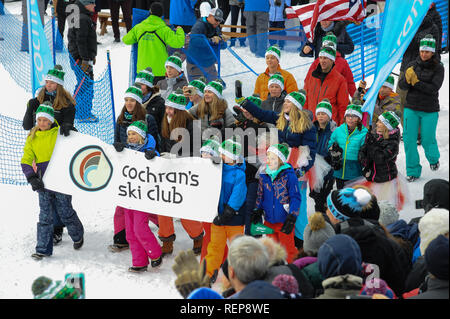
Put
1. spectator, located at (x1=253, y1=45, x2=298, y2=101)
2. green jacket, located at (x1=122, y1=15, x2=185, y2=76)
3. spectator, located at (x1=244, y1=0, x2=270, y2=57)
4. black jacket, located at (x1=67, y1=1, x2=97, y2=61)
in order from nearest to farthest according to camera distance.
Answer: spectator, located at (x1=253, y1=45, x2=298, y2=101) → green jacket, located at (x1=122, y1=15, x2=185, y2=76) → black jacket, located at (x1=67, y1=1, x2=97, y2=61) → spectator, located at (x1=244, y1=0, x2=270, y2=57)

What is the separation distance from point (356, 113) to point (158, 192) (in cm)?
250

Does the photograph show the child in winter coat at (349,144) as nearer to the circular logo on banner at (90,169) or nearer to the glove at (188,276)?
the circular logo on banner at (90,169)

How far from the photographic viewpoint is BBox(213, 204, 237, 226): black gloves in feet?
22.5

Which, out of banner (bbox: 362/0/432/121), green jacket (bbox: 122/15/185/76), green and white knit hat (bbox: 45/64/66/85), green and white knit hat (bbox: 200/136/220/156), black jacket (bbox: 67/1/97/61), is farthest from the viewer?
black jacket (bbox: 67/1/97/61)

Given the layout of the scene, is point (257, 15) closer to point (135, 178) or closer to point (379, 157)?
point (379, 157)

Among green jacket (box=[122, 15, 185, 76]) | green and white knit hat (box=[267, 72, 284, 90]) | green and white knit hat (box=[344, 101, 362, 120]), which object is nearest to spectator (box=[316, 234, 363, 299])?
green and white knit hat (box=[344, 101, 362, 120])

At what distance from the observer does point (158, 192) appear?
7.23 m

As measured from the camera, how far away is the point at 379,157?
25.6ft

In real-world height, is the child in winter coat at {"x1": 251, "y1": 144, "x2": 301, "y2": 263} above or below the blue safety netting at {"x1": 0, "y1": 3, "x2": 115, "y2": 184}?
above

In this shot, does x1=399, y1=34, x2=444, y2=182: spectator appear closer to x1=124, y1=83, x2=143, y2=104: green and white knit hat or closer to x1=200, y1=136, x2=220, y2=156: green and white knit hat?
x1=200, y1=136, x2=220, y2=156: green and white knit hat

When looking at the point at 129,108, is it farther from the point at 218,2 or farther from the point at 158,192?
the point at 218,2

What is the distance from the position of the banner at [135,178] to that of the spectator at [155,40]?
3.68 metres

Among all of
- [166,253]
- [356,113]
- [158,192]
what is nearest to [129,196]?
[158,192]

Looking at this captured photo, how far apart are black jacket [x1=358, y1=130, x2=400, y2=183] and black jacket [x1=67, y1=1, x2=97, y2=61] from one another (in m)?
5.98
